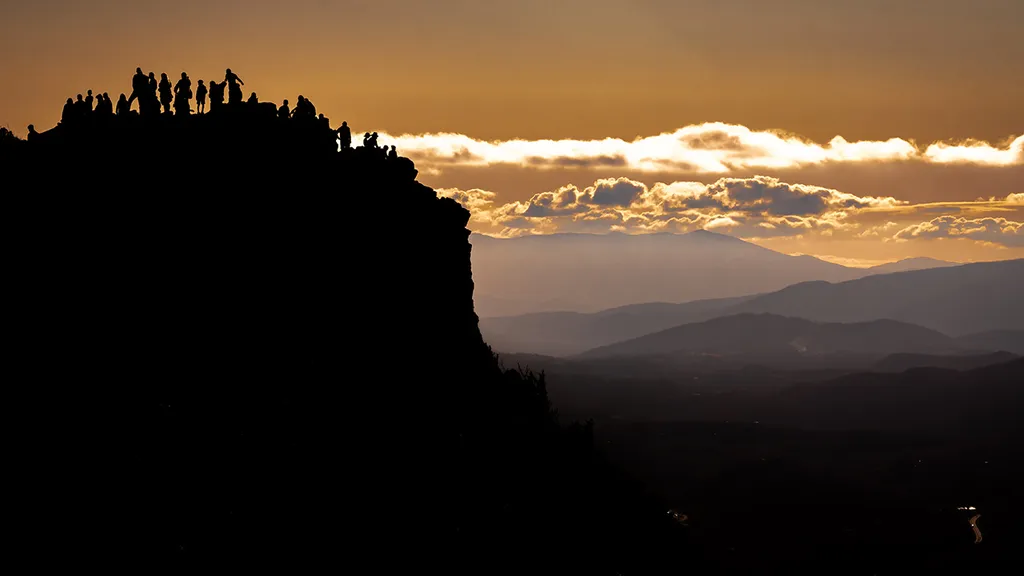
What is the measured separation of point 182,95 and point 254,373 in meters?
25.9

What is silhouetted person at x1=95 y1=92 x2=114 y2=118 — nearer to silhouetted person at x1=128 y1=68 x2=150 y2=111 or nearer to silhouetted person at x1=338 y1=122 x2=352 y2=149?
silhouetted person at x1=128 y1=68 x2=150 y2=111

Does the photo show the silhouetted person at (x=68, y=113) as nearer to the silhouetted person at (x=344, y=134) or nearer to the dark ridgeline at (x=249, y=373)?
the dark ridgeline at (x=249, y=373)

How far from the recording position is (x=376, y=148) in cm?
8994

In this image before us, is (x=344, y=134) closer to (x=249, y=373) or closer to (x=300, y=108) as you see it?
(x=300, y=108)

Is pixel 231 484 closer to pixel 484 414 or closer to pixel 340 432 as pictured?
pixel 340 432

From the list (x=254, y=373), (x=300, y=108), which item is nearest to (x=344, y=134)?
(x=300, y=108)

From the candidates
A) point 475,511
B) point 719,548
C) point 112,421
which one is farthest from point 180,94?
point 719,548

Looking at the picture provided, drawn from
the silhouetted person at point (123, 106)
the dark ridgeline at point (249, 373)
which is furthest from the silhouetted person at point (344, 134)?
the silhouetted person at point (123, 106)

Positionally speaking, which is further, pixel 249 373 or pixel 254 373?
pixel 254 373

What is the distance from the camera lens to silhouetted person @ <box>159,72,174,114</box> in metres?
78.2

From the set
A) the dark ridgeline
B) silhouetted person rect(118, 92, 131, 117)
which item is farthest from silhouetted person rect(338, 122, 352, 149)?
silhouetted person rect(118, 92, 131, 117)

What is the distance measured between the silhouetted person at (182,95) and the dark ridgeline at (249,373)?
5.84 feet

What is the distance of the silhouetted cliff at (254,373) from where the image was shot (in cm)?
6359

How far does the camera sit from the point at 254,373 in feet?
236
